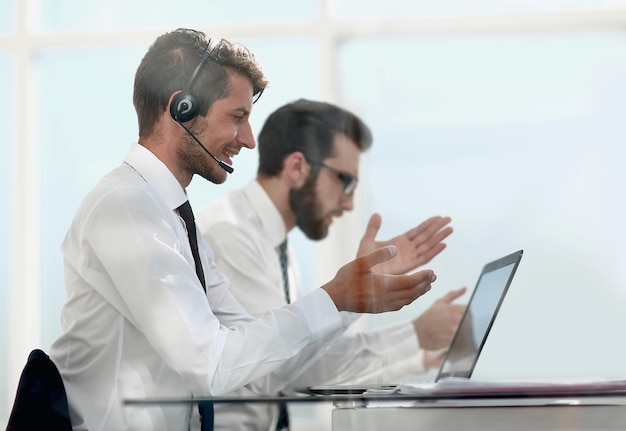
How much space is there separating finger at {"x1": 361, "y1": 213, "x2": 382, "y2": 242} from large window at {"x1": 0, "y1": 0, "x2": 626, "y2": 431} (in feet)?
0.06

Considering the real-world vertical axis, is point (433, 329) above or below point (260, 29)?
below

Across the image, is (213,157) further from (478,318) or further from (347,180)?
(478,318)

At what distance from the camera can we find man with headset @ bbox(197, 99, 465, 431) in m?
1.64

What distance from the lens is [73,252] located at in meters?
1.27

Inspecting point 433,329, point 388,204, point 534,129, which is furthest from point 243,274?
point 534,129

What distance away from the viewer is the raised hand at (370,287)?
1.18 meters

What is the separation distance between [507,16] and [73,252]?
1016 millimetres

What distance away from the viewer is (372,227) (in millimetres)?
1601

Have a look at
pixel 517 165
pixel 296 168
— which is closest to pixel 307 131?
pixel 296 168

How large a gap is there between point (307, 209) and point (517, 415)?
0.96 metres

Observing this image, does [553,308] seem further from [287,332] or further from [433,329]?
[287,332]

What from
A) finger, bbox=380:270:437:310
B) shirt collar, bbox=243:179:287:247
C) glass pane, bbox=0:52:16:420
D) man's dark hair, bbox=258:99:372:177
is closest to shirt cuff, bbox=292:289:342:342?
finger, bbox=380:270:437:310

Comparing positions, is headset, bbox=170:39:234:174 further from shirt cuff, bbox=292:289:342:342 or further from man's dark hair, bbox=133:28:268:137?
shirt cuff, bbox=292:289:342:342

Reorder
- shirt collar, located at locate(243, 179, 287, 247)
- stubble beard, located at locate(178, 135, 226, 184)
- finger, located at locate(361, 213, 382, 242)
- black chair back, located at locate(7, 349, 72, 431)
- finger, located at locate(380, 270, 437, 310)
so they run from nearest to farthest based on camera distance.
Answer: black chair back, located at locate(7, 349, 72, 431)
finger, located at locate(380, 270, 437, 310)
stubble beard, located at locate(178, 135, 226, 184)
finger, located at locate(361, 213, 382, 242)
shirt collar, located at locate(243, 179, 287, 247)
